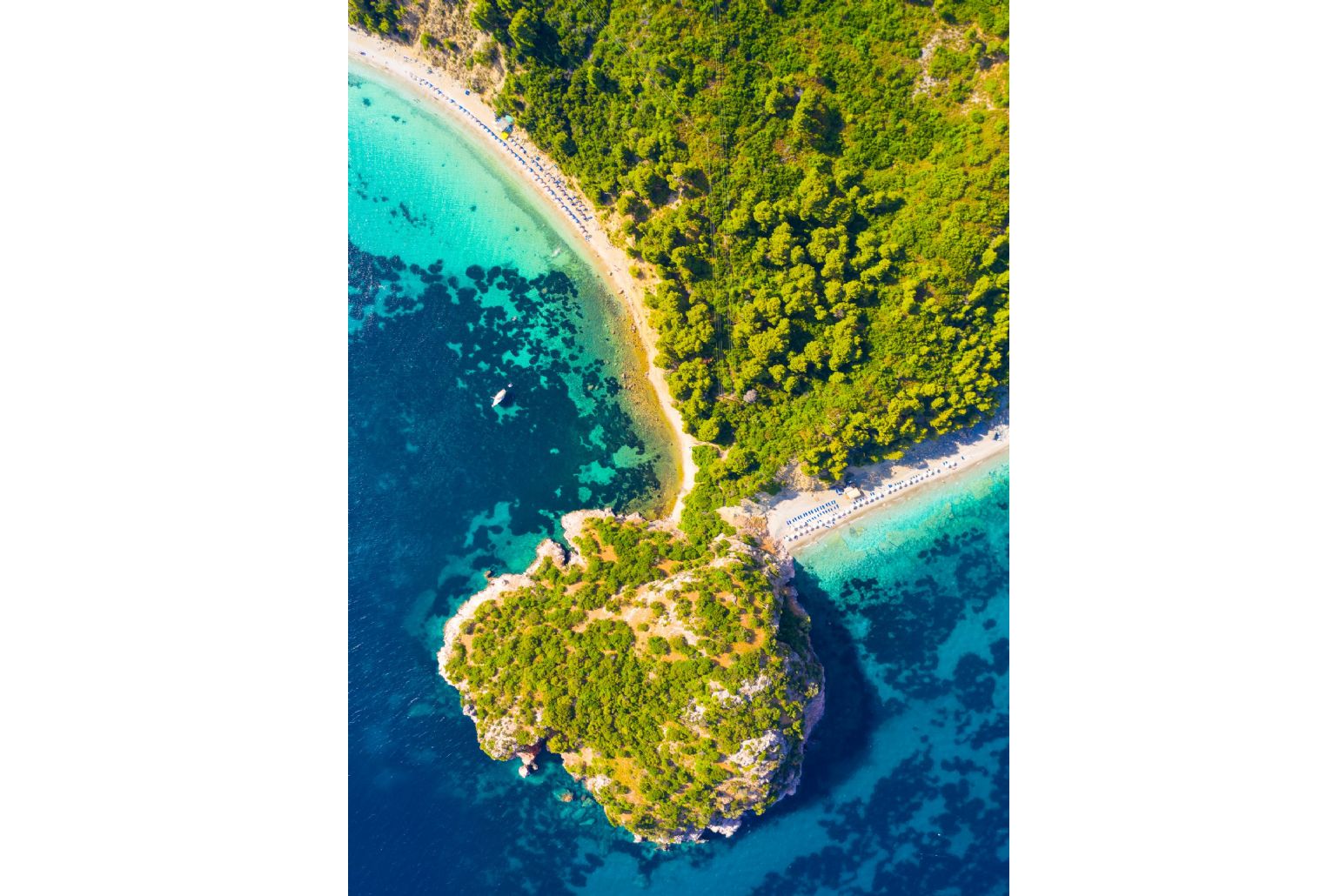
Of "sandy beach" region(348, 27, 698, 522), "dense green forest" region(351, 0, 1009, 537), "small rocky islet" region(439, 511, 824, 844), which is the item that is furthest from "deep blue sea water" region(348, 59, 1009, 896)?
"dense green forest" region(351, 0, 1009, 537)

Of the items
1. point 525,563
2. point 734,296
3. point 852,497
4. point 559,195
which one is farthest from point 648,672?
point 559,195

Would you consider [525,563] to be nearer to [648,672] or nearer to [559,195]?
[648,672]

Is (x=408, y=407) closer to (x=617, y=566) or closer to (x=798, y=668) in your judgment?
(x=617, y=566)

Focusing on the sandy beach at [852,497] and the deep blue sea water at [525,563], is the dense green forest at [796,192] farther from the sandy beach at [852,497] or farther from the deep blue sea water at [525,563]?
the deep blue sea water at [525,563]

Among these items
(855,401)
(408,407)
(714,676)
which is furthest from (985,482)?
(408,407)

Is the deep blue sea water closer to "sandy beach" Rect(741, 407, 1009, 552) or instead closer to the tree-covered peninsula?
"sandy beach" Rect(741, 407, 1009, 552)
